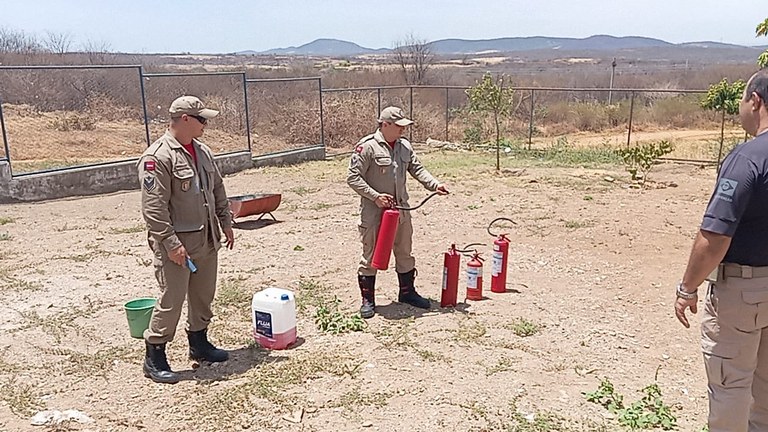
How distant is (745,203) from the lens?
8.96 ft

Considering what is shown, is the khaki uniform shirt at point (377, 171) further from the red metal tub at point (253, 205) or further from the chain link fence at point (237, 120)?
the chain link fence at point (237, 120)

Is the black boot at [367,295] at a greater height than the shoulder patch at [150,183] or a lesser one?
lesser

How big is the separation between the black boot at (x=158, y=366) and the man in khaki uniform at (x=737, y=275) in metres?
3.20

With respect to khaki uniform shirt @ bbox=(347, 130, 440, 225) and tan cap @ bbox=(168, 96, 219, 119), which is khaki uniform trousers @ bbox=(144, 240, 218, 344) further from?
khaki uniform shirt @ bbox=(347, 130, 440, 225)

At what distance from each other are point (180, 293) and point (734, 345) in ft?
10.5

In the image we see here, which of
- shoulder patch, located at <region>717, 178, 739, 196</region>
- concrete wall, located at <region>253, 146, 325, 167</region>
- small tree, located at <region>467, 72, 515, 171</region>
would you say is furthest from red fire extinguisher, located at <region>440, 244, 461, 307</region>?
concrete wall, located at <region>253, 146, 325, 167</region>

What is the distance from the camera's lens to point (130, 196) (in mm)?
11672

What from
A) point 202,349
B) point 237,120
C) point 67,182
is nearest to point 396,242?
point 202,349

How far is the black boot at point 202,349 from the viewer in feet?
15.2

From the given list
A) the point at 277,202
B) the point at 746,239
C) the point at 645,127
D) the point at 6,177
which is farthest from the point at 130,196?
the point at 645,127

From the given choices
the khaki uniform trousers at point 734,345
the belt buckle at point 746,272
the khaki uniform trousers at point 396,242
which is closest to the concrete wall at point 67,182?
the khaki uniform trousers at point 396,242

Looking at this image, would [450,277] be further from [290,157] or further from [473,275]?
[290,157]

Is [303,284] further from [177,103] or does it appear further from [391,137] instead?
[177,103]

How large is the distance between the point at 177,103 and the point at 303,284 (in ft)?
9.38
